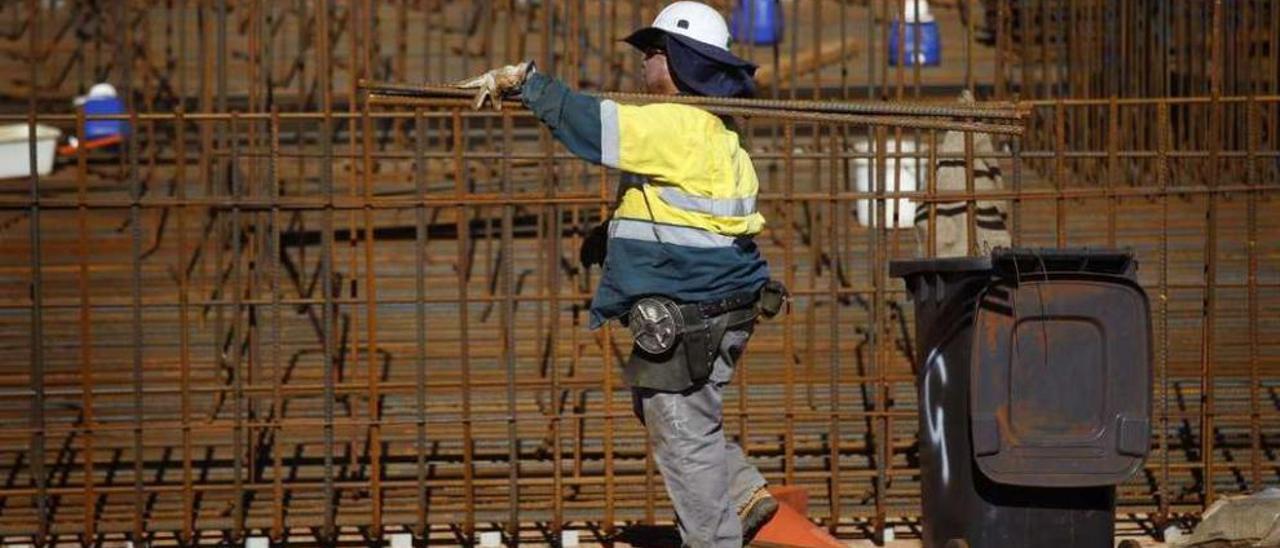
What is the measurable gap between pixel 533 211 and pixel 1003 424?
4832 millimetres

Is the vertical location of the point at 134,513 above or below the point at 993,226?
below

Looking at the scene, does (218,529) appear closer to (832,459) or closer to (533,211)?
(832,459)

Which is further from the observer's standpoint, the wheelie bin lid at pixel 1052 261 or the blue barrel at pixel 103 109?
the blue barrel at pixel 103 109

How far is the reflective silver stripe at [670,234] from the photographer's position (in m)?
6.04

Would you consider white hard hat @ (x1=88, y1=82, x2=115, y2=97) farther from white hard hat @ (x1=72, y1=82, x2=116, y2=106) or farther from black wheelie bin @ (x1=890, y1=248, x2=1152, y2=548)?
black wheelie bin @ (x1=890, y1=248, x2=1152, y2=548)

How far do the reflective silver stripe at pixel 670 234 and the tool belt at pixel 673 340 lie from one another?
178 millimetres

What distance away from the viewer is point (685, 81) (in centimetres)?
611

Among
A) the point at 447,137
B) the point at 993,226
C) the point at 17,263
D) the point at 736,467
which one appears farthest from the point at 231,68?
the point at 736,467

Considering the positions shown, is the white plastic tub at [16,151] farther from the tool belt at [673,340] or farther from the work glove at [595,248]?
the tool belt at [673,340]

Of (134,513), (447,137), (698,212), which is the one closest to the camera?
(698,212)

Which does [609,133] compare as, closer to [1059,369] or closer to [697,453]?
[697,453]

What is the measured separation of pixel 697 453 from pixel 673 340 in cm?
36

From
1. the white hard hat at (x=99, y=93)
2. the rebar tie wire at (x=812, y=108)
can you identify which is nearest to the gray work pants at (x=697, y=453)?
the rebar tie wire at (x=812, y=108)

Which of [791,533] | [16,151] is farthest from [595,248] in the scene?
[16,151]
